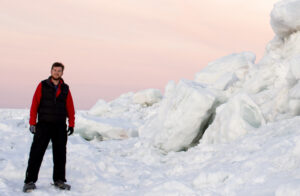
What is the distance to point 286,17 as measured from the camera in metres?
11.3

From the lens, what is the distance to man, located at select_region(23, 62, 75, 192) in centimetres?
468

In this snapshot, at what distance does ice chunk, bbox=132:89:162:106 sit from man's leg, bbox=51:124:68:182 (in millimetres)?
21590

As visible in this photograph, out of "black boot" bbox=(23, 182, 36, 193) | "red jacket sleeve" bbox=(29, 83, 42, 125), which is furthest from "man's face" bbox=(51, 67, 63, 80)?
"black boot" bbox=(23, 182, 36, 193)

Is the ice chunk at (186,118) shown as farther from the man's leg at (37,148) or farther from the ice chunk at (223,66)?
the ice chunk at (223,66)

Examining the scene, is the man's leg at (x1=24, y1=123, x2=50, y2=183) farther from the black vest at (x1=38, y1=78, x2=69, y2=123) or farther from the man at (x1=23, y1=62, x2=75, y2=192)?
the black vest at (x1=38, y1=78, x2=69, y2=123)

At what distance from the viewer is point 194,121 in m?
8.34

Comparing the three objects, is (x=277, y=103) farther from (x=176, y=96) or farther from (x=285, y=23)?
(x=285, y=23)

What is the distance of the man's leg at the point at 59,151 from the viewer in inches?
192

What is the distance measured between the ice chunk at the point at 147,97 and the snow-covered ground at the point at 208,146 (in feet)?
40.3

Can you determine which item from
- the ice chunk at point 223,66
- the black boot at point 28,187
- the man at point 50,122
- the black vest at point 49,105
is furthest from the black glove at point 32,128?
the ice chunk at point 223,66

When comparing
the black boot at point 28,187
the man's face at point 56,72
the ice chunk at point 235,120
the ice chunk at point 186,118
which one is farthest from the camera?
the ice chunk at point 186,118

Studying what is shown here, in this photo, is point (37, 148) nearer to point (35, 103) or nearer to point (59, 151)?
point (59, 151)

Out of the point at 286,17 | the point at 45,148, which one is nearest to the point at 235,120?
the point at 45,148

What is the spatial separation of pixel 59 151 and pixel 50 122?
1.76ft
